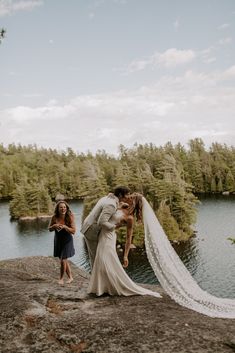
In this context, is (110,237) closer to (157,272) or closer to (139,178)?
(157,272)

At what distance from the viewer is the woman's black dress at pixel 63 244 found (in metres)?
11.4

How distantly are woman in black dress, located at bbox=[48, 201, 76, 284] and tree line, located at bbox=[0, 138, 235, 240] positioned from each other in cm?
4914

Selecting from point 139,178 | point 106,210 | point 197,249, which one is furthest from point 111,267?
point 139,178

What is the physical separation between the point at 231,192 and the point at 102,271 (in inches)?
5186

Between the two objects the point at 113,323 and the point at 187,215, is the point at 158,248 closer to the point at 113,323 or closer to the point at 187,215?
the point at 113,323

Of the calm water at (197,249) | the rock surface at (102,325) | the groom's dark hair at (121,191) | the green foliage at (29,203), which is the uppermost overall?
the groom's dark hair at (121,191)

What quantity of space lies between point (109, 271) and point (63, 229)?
287 cm

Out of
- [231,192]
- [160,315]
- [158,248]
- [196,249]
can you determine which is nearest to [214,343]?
[160,315]

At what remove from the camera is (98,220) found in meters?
8.95

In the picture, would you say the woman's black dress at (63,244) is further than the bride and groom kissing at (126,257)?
Yes

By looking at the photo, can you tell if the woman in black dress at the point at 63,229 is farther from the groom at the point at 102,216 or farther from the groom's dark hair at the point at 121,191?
the groom's dark hair at the point at 121,191

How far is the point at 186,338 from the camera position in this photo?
268 inches

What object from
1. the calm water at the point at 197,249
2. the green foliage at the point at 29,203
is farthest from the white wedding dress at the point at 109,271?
the green foliage at the point at 29,203

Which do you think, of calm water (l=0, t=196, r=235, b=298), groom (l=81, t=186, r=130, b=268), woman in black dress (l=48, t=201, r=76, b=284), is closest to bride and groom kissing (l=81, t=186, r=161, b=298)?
groom (l=81, t=186, r=130, b=268)
